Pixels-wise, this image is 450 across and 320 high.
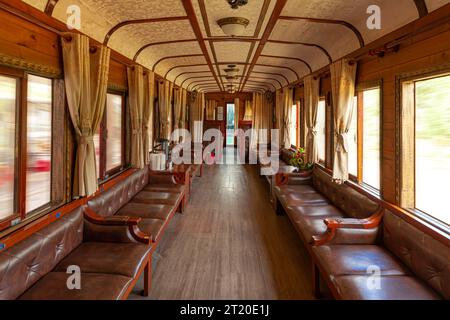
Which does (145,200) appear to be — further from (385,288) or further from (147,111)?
(385,288)

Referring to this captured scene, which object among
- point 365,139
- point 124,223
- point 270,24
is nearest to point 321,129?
point 365,139

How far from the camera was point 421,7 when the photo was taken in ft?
7.65

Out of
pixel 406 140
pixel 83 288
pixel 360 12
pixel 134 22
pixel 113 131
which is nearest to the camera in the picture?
pixel 83 288

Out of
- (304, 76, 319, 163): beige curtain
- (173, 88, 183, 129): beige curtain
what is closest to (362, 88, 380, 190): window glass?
(304, 76, 319, 163): beige curtain

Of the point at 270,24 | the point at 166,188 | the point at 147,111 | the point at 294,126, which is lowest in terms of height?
the point at 166,188

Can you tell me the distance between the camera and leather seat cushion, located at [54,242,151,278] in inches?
91.9

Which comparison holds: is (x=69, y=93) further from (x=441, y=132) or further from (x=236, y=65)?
(x=236, y=65)

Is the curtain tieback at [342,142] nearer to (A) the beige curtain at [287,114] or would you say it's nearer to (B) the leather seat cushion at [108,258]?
(B) the leather seat cushion at [108,258]

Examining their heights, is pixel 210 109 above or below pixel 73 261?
above

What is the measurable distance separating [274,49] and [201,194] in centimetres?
337

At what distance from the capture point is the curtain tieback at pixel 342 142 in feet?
12.9

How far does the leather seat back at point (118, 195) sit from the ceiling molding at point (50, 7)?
1.75 metres

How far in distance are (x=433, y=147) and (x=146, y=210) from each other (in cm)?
319
